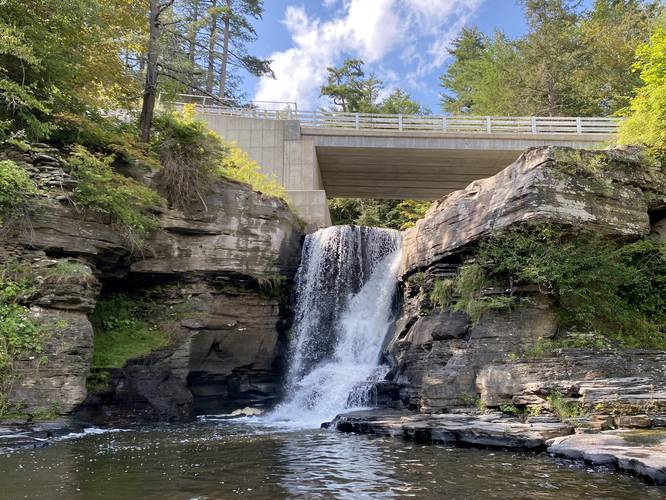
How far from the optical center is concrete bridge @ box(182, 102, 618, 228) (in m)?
24.1

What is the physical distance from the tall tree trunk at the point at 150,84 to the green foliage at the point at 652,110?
14.9 meters

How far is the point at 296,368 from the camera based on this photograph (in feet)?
55.2

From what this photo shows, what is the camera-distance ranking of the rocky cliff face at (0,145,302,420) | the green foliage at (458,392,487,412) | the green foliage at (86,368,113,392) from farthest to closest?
the green foliage at (86,368,113,392) < the rocky cliff face at (0,145,302,420) < the green foliage at (458,392,487,412)

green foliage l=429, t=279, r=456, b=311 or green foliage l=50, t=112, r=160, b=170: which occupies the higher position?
green foliage l=50, t=112, r=160, b=170

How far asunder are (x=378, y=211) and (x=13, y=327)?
27.5 metres

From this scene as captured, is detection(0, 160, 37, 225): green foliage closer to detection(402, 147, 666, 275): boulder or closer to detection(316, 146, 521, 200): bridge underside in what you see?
detection(402, 147, 666, 275): boulder

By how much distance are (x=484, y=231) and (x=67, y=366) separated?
10.1m

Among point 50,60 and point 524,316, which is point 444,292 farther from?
point 50,60

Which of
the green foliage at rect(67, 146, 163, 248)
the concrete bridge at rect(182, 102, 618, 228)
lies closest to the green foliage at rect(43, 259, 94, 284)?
the green foliage at rect(67, 146, 163, 248)

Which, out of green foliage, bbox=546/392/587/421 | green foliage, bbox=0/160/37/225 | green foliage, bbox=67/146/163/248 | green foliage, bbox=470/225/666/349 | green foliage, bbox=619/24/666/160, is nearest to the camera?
green foliage, bbox=546/392/587/421

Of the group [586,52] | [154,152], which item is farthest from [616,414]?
[586,52]

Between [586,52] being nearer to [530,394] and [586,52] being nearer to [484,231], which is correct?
[484,231]

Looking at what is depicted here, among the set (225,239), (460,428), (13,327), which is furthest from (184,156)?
(460,428)

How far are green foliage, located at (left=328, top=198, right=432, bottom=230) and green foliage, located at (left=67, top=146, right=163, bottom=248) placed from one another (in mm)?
18832
